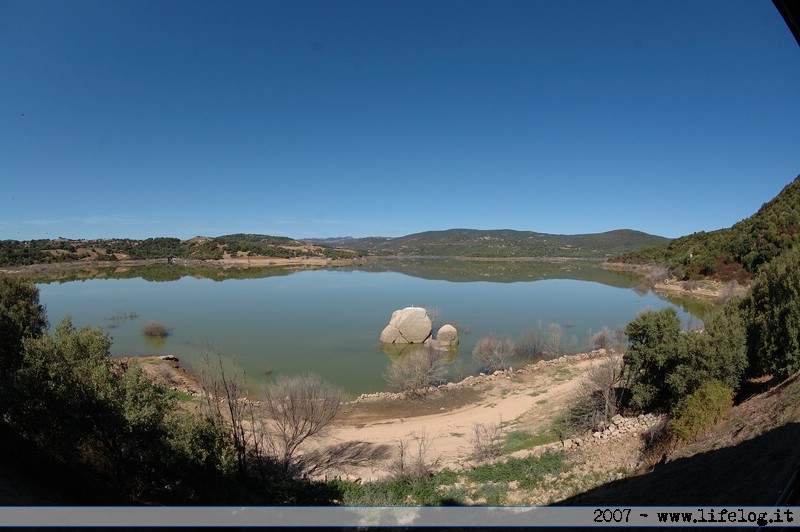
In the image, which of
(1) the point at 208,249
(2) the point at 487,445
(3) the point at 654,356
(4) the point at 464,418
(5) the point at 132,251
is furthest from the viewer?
(1) the point at 208,249

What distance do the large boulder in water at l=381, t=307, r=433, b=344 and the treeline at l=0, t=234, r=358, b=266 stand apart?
9071cm

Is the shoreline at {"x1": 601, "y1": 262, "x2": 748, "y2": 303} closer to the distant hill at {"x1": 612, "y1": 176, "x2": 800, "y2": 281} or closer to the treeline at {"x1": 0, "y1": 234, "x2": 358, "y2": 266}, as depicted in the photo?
the distant hill at {"x1": 612, "y1": 176, "x2": 800, "y2": 281}

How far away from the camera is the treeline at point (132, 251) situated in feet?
295

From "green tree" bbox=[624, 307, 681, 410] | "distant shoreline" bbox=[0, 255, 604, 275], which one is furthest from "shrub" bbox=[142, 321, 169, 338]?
"distant shoreline" bbox=[0, 255, 604, 275]

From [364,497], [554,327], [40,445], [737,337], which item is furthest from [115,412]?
[554,327]

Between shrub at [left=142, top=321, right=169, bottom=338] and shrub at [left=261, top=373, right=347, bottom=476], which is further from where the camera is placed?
shrub at [left=142, top=321, right=169, bottom=338]

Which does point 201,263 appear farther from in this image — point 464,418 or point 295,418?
point 295,418

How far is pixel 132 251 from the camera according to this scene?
377 feet

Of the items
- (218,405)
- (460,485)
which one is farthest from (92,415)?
(460,485)

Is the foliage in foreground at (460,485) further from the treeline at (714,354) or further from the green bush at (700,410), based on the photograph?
the treeline at (714,354)

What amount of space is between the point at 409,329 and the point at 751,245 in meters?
49.4

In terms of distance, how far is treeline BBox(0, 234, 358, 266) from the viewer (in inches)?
3536

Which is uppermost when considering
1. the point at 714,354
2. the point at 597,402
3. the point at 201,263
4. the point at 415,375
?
the point at 201,263

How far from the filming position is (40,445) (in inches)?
295
